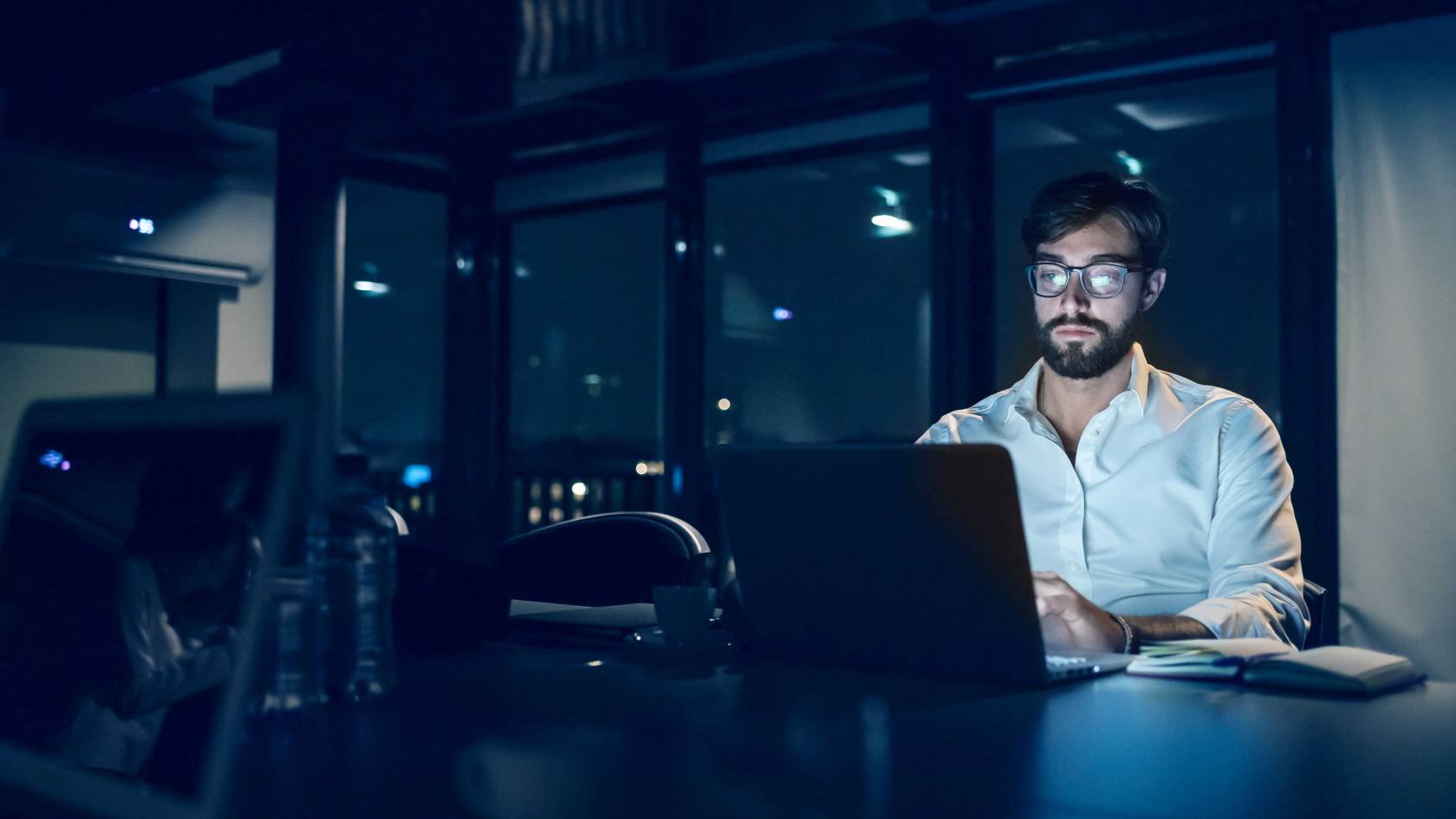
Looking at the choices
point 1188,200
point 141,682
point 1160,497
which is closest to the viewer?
point 141,682

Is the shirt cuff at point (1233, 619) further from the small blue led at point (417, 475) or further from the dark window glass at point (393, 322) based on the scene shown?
the small blue led at point (417, 475)

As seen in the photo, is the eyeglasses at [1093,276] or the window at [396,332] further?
the window at [396,332]

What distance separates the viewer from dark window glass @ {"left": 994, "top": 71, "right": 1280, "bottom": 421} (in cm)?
430

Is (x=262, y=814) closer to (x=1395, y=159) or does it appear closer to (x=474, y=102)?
(x=1395, y=159)

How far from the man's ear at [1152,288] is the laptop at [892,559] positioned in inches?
45.6

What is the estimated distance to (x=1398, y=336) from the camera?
348cm

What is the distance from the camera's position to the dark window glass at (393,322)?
561 centimetres

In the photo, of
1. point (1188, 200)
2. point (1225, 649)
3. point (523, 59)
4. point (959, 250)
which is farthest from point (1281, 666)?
point (1188, 200)

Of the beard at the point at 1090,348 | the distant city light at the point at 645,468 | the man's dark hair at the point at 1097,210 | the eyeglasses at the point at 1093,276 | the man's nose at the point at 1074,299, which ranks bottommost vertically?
the distant city light at the point at 645,468

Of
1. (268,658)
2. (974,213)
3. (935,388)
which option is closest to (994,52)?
(974,213)

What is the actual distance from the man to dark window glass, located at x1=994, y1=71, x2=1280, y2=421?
198 millimetres

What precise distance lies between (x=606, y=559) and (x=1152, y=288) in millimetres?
1264

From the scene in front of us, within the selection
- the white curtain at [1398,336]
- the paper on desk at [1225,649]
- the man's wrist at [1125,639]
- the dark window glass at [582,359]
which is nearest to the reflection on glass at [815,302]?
the dark window glass at [582,359]

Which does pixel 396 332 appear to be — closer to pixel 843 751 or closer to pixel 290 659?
pixel 290 659
